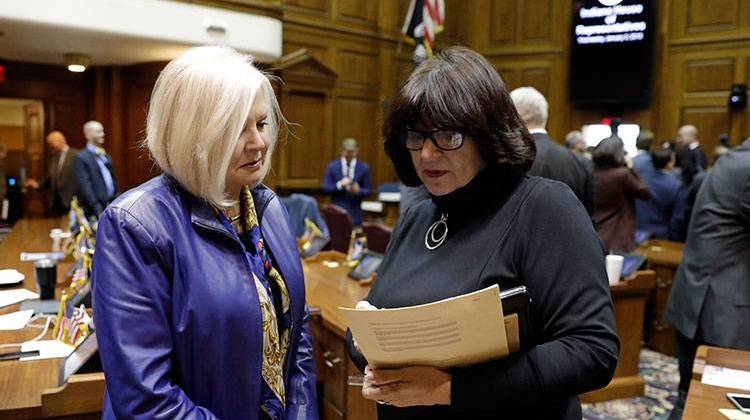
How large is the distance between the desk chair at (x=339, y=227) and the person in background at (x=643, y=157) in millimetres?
2431

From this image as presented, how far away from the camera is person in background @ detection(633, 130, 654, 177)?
5.42m

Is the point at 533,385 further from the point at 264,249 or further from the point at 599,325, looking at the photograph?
the point at 264,249

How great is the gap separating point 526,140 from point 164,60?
687 centimetres

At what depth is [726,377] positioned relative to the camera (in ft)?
5.74

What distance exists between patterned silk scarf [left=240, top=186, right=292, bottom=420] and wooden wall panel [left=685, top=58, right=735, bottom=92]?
783 centimetres

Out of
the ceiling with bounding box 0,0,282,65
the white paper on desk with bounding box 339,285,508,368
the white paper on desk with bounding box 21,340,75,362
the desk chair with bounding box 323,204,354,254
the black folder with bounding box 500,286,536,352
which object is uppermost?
the ceiling with bounding box 0,0,282,65

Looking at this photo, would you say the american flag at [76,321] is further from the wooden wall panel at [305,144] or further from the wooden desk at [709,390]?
the wooden wall panel at [305,144]

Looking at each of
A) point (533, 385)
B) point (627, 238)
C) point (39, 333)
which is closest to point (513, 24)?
point (627, 238)

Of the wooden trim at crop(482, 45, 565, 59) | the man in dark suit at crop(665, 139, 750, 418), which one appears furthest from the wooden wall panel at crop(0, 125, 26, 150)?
the man in dark suit at crop(665, 139, 750, 418)

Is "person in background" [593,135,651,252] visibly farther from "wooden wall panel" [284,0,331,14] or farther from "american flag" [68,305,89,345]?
"wooden wall panel" [284,0,331,14]

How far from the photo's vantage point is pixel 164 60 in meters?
7.27

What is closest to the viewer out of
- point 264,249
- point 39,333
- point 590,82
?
point 264,249

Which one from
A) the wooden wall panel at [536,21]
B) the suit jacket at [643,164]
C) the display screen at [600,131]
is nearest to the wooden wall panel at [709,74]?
the display screen at [600,131]

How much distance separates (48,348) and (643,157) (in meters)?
5.08
